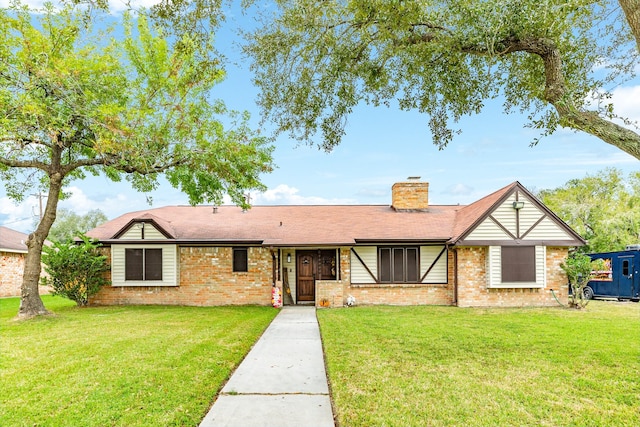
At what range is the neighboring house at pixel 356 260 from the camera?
1416cm

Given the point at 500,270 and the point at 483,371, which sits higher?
the point at 500,270

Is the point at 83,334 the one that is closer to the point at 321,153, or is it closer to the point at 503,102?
the point at 321,153

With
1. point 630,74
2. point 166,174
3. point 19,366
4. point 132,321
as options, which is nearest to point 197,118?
point 166,174

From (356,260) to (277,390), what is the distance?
9962 millimetres

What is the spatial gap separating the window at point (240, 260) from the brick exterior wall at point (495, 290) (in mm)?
7835

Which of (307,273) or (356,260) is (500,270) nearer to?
(356,260)

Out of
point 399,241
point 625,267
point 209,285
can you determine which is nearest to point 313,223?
point 399,241

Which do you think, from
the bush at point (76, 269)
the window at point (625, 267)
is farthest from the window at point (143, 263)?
the window at point (625, 267)

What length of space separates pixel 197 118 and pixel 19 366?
29.9 feet

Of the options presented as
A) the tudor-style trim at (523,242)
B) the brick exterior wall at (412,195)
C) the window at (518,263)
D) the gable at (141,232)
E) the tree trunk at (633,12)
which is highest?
the tree trunk at (633,12)

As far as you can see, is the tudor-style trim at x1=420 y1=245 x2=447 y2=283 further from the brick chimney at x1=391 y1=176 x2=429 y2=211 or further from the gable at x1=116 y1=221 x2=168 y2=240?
the gable at x1=116 y1=221 x2=168 y2=240

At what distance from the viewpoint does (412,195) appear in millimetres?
18062

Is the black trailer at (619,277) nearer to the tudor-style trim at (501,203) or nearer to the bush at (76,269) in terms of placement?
the tudor-style trim at (501,203)

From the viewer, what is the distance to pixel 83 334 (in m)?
9.30
